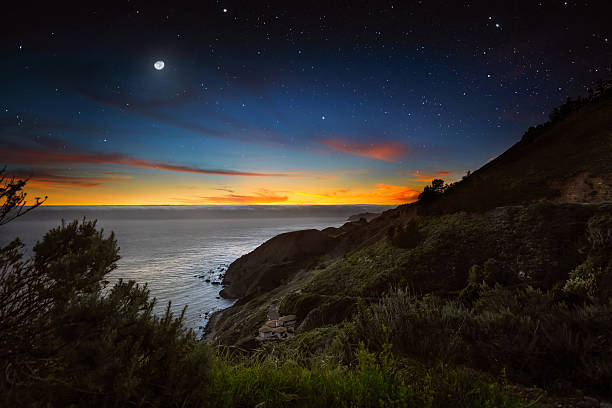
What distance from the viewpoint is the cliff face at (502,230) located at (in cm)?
962

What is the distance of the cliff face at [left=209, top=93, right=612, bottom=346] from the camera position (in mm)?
9625

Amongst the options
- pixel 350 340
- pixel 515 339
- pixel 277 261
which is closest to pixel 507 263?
pixel 515 339

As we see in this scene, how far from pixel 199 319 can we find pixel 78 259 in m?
27.3

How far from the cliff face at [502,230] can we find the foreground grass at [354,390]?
3393mm

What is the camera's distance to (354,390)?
2.84 metres

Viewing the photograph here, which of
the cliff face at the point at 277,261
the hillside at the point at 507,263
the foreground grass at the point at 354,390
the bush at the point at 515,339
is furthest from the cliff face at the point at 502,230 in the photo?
the cliff face at the point at 277,261

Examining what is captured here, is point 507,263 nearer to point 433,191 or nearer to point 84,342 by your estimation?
point 433,191

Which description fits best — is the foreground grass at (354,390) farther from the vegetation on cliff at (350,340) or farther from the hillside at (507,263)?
the hillside at (507,263)

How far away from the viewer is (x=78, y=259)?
8.89ft

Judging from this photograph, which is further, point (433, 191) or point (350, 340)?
point (433, 191)

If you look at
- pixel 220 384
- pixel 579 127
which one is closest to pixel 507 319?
pixel 220 384

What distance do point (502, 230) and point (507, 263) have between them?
2.05m

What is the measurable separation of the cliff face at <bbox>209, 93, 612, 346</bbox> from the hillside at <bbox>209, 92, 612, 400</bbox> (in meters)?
0.05

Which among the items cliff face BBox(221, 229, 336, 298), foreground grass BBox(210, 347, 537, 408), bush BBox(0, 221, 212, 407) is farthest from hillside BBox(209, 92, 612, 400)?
cliff face BBox(221, 229, 336, 298)
